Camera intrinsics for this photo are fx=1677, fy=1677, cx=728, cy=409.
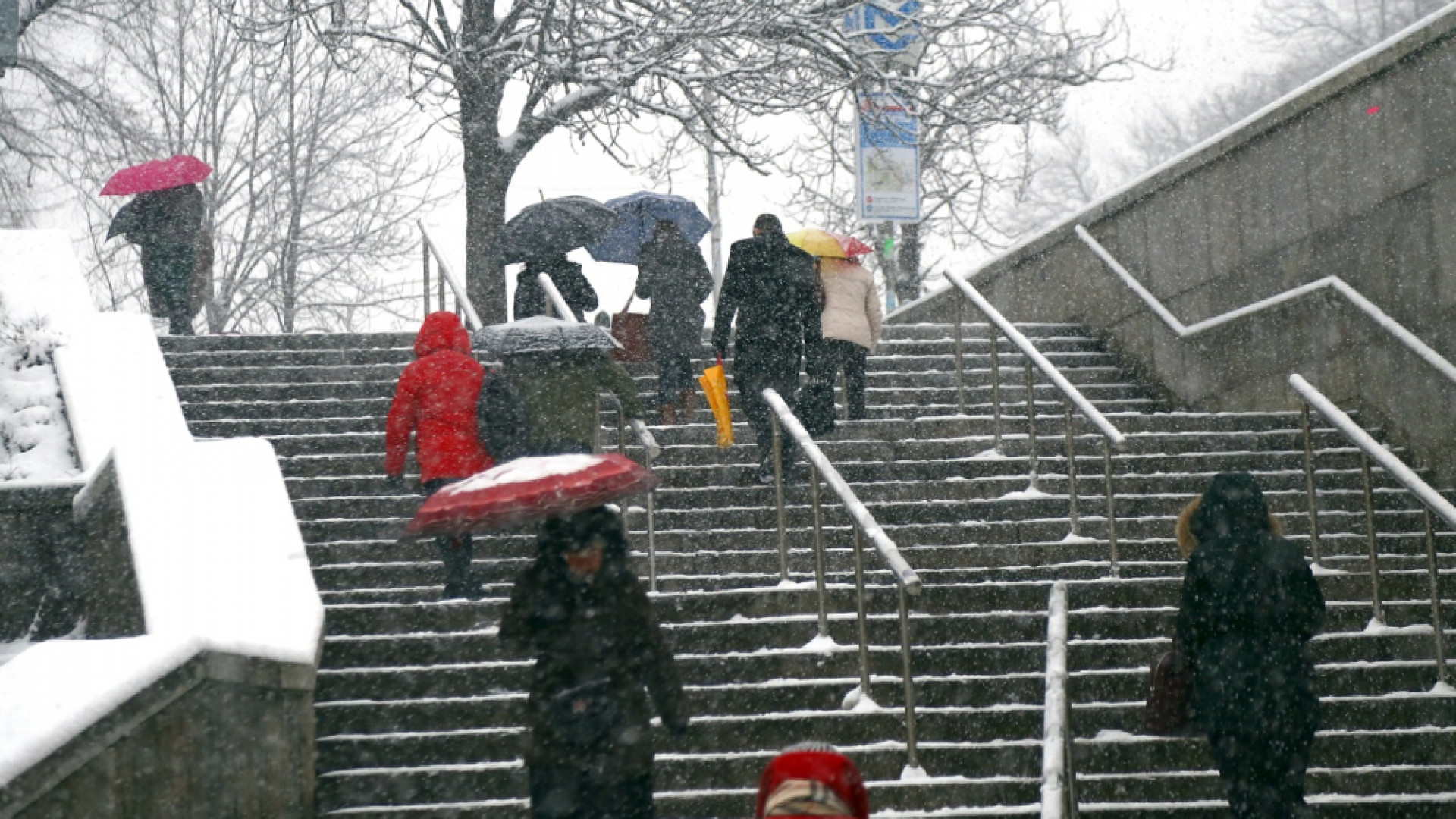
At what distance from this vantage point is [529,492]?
16.7 ft

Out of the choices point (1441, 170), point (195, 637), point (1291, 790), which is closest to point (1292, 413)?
point (1441, 170)

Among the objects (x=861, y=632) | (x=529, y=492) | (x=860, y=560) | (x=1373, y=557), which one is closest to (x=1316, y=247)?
(x=1373, y=557)

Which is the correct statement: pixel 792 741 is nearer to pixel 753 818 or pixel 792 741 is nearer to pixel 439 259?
pixel 753 818

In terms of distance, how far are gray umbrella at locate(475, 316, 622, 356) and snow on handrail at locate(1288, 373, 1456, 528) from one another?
344 cm

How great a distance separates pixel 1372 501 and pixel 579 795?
4440mm

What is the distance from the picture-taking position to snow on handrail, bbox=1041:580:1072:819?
4.68 m

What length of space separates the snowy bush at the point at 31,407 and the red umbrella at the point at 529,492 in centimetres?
345

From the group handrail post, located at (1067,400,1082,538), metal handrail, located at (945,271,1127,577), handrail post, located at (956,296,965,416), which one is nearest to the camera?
metal handrail, located at (945,271,1127,577)

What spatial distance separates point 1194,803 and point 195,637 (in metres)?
3.61

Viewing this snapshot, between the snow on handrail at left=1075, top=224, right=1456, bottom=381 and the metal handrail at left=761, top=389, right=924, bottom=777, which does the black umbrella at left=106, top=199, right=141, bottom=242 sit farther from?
the snow on handrail at left=1075, top=224, right=1456, bottom=381

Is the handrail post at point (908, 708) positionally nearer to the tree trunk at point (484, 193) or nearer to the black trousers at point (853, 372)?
the black trousers at point (853, 372)

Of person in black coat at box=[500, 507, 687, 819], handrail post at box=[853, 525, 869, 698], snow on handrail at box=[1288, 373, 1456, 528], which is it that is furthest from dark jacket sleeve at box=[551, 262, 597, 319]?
person in black coat at box=[500, 507, 687, 819]

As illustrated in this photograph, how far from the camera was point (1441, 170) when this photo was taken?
30.3 ft

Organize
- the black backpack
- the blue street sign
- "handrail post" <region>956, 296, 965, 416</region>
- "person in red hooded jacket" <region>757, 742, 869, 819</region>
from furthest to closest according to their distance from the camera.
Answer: the blue street sign → "handrail post" <region>956, 296, 965, 416</region> → the black backpack → "person in red hooded jacket" <region>757, 742, 869, 819</region>
